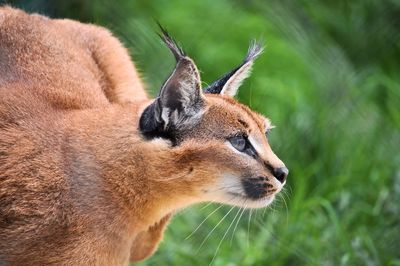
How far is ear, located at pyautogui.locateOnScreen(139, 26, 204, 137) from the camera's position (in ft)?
11.9

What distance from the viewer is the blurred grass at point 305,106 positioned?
17.3 ft

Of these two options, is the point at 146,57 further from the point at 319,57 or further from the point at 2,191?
the point at 2,191

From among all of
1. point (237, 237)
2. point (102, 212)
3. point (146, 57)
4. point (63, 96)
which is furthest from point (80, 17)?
point (102, 212)

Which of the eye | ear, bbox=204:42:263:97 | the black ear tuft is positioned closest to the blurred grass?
ear, bbox=204:42:263:97

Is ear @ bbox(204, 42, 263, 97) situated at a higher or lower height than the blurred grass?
higher

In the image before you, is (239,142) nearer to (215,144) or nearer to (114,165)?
(215,144)

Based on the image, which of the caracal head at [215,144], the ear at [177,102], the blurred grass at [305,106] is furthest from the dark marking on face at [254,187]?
the blurred grass at [305,106]

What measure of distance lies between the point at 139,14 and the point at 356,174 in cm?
161

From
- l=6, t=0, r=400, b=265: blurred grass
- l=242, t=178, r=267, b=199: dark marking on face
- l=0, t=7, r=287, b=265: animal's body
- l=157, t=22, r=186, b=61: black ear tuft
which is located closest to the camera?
l=157, t=22, r=186, b=61: black ear tuft

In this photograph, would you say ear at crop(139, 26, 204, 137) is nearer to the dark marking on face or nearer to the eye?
the eye

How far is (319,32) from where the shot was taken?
6.95 meters

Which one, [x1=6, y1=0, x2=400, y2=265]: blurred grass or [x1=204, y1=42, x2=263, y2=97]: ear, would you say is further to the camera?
[x1=6, y1=0, x2=400, y2=265]: blurred grass

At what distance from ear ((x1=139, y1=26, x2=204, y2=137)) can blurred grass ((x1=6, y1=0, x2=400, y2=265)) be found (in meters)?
1.42

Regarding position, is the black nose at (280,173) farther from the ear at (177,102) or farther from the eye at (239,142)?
the ear at (177,102)
